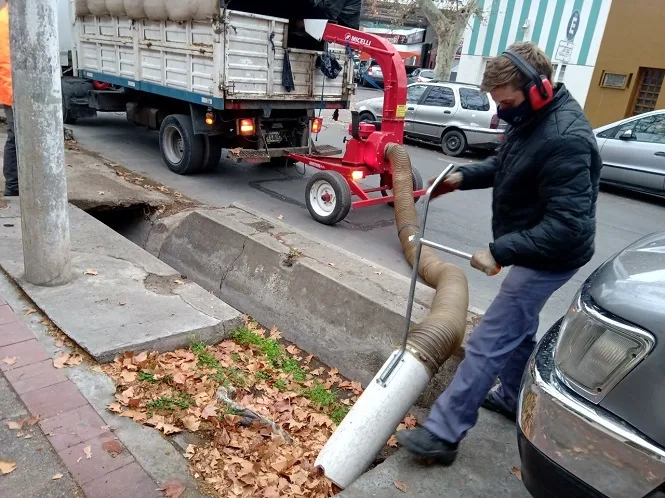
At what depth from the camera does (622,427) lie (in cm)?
171

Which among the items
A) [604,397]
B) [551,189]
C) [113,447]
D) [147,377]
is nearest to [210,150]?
[147,377]

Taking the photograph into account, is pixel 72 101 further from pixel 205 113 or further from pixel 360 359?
pixel 360 359

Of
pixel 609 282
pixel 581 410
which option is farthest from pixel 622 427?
pixel 609 282

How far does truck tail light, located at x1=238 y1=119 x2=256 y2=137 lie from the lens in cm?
809

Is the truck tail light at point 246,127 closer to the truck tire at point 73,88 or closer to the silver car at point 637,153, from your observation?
the truck tire at point 73,88

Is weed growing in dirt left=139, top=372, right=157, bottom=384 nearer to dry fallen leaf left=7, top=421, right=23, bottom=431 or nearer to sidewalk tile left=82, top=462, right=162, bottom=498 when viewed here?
dry fallen leaf left=7, top=421, right=23, bottom=431

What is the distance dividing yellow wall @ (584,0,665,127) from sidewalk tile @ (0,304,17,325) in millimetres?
17916

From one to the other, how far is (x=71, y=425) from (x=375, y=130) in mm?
5437

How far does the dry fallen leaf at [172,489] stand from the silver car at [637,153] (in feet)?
33.7

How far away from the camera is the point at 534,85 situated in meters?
2.53

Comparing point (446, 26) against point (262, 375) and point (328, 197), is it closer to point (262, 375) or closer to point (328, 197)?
point (328, 197)

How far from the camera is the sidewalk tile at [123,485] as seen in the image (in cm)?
240

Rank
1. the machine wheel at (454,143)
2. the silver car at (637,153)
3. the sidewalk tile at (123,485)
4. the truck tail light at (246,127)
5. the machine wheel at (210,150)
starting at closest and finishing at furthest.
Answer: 1. the sidewalk tile at (123,485)
2. the truck tail light at (246,127)
3. the machine wheel at (210,150)
4. the silver car at (637,153)
5. the machine wheel at (454,143)

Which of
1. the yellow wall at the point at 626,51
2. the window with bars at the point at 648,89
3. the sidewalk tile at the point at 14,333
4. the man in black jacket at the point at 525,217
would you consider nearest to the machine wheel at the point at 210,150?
the sidewalk tile at the point at 14,333
